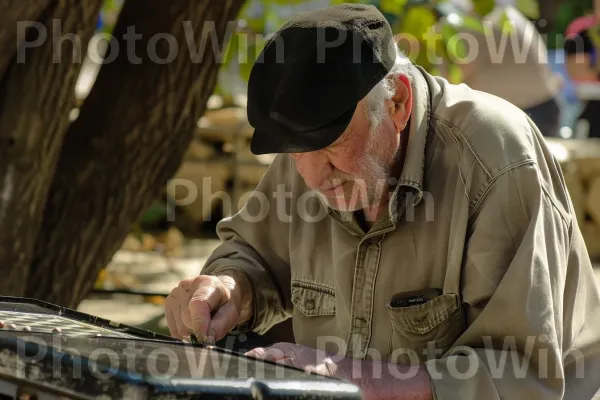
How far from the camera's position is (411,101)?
236cm

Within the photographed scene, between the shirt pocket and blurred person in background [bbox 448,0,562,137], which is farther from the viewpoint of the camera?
blurred person in background [bbox 448,0,562,137]

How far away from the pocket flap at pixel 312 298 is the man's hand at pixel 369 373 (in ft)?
1.48

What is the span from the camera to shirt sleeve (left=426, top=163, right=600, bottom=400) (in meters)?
2.10

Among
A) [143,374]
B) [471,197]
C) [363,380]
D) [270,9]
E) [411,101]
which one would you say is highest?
[270,9]

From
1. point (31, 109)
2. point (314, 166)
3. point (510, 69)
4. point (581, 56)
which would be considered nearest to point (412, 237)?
point (314, 166)

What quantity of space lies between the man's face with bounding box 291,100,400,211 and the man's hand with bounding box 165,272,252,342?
→ 1.14ft

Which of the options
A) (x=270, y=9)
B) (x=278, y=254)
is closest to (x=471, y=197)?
(x=278, y=254)

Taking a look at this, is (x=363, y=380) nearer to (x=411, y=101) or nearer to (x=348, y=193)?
(x=348, y=193)

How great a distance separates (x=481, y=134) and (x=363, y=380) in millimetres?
608

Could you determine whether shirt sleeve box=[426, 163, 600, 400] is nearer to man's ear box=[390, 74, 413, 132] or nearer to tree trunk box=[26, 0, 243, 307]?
man's ear box=[390, 74, 413, 132]

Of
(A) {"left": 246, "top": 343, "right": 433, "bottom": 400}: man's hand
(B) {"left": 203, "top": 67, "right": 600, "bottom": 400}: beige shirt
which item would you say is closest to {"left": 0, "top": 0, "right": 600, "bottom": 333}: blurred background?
(B) {"left": 203, "top": 67, "right": 600, "bottom": 400}: beige shirt

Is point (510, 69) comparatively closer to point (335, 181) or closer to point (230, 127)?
point (230, 127)

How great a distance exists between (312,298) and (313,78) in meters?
0.63

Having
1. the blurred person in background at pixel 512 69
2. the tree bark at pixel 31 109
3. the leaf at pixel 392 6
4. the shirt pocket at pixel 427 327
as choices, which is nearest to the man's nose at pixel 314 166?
the shirt pocket at pixel 427 327
